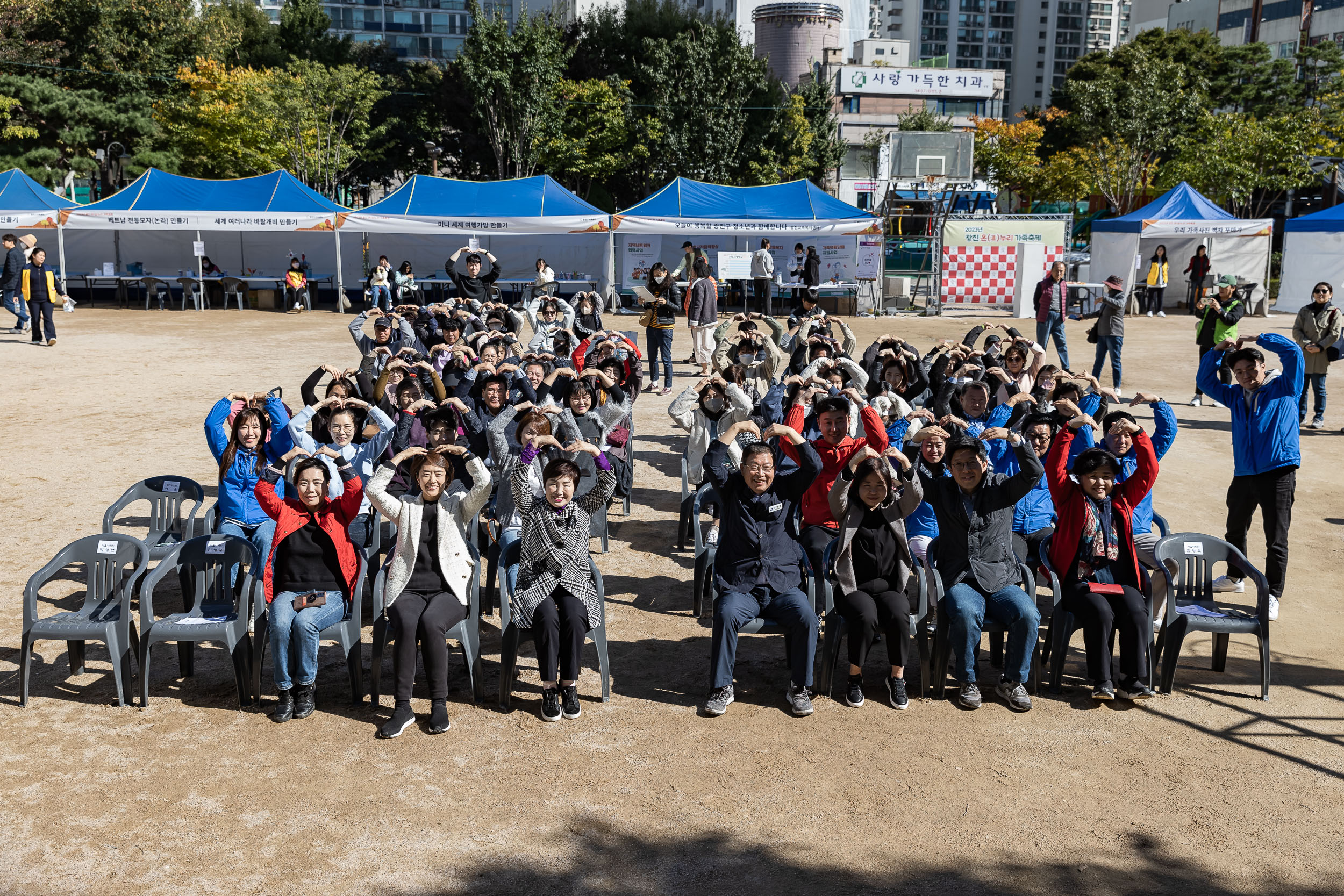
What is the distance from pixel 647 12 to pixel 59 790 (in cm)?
4704

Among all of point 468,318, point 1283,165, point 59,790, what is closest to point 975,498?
point 59,790

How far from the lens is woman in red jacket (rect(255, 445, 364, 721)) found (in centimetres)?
533

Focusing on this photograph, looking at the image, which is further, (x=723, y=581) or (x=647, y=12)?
(x=647, y=12)

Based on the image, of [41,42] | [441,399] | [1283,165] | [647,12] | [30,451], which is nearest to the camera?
[441,399]

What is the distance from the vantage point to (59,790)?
4625 mm

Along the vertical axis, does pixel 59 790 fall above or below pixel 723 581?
below

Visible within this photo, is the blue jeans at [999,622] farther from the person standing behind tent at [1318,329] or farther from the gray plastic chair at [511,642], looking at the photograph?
the person standing behind tent at [1318,329]

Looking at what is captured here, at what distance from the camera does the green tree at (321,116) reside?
35844 millimetres

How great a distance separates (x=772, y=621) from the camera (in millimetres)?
5586

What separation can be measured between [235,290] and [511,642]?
24.4m

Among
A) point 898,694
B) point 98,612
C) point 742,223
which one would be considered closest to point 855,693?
point 898,694

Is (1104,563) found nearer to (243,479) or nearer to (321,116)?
(243,479)

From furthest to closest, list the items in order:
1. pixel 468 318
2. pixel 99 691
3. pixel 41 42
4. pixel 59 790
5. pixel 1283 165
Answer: pixel 41 42 < pixel 1283 165 < pixel 468 318 < pixel 99 691 < pixel 59 790

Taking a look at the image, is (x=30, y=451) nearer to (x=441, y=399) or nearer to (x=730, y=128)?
(x=441, y=399)
